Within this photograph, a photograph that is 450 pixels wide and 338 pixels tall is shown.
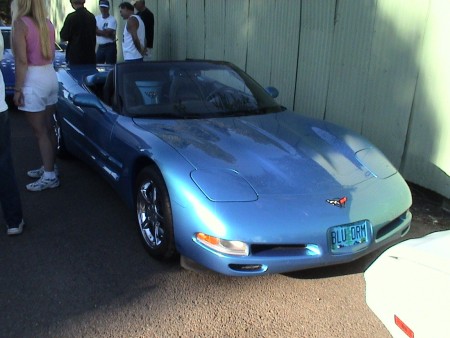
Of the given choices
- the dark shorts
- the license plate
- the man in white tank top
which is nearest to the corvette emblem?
the license plate

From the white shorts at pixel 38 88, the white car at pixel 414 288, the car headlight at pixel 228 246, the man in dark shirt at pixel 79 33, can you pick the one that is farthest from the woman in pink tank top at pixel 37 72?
the white car at pixel 414 288

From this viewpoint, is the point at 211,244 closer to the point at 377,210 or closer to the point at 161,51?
the point at 377,210

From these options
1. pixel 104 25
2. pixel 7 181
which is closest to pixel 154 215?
pixel 7 181

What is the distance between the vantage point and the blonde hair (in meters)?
3.88

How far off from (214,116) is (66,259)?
1607 millimetres

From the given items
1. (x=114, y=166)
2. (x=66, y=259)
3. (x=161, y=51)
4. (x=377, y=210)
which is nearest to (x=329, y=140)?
(x=377, y=210)

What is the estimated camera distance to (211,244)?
2691mm

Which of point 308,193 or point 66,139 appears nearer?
point 308,193

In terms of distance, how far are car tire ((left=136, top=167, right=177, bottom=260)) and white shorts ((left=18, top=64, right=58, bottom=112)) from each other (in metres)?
1.46

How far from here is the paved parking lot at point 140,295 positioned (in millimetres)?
2590

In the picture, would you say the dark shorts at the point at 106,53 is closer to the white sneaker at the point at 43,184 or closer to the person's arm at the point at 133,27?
the person's arm at the point at 133,27

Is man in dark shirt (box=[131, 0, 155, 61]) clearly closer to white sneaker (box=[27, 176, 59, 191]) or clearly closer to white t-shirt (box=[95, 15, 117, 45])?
white t-shirt (box=[95, 15, 117, 45])

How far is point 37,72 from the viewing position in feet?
13.6

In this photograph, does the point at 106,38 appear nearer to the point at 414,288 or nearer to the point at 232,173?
the point at 232,173
